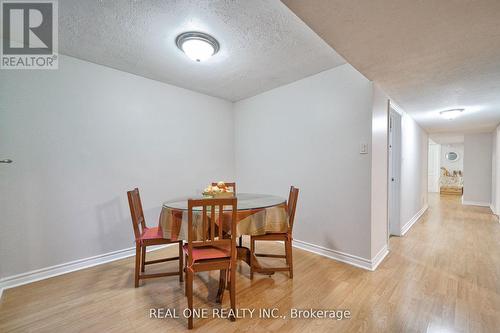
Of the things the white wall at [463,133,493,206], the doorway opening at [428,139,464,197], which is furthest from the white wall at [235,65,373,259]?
the doorway opening at [428,139,464,197]

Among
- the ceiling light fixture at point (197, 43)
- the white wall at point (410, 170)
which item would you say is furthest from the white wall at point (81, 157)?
the white wall at point (410, 170)

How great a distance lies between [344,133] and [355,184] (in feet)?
2.02

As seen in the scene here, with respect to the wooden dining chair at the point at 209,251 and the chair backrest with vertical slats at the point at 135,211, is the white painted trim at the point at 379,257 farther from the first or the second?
the chair backrest with vertical slats at the point at 135,211

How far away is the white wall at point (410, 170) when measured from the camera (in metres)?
3.46

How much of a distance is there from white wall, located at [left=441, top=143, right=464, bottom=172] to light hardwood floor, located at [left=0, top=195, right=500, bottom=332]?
8.33m

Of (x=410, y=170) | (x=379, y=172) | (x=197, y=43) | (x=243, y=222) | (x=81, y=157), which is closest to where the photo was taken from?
(x=243, y=222)

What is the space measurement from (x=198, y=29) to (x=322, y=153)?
1939mm

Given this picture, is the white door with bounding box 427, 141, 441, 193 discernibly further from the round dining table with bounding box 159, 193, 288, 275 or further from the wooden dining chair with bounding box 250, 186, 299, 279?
the round dining table with bounding box 159, 193, 288, 275

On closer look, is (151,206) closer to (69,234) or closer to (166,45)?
(69,234)

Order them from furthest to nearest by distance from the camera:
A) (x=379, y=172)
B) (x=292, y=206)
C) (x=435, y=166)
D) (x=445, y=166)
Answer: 1. (x=445, y=166)
2. (x=435, y=166)
3. (x=379, y=172)
4. (x=292, y=206)

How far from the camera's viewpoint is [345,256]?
8.00ft

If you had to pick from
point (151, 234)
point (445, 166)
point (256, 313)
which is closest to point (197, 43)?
point (151, 234)

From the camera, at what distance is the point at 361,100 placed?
232 centimetres

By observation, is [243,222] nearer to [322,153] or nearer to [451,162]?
[322,153]
